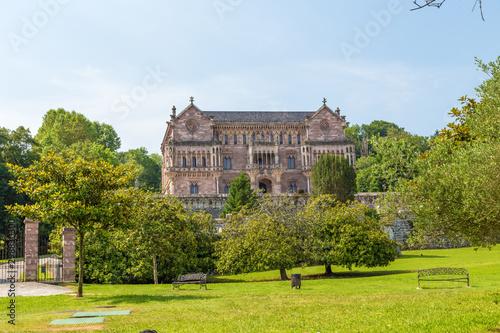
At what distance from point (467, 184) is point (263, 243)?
59.4ft

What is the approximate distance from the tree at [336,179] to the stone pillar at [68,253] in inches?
1288

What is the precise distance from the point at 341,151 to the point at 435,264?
41.0 meters

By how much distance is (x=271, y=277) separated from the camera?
31.8 m

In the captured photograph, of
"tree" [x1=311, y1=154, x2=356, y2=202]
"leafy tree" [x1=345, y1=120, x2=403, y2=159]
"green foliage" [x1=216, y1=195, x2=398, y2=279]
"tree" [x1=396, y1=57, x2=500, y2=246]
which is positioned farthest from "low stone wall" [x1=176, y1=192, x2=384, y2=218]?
"leafy tree" [x1=345, y1=120, x2=403, y2=159]

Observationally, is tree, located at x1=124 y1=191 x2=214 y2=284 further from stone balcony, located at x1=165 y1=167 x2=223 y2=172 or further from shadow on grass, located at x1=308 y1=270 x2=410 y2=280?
stone balcony, located at x1=165 y1=167 x2=223 y2=172

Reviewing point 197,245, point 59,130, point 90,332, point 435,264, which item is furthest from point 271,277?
point 59,130

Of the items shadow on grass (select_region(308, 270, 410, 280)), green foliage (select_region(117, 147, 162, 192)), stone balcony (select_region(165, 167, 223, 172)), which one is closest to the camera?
shadow on grass (select_region(308, 270, 410, 280))

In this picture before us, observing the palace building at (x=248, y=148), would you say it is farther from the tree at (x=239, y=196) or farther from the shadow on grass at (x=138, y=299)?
the shadow on grass at (x=138, y=299)

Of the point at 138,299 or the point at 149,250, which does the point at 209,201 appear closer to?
the point at 149,250

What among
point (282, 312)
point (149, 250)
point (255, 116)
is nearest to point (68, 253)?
point (149, 250)

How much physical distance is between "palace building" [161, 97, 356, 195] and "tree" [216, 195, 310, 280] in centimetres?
3520

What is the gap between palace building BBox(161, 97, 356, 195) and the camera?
69.2m

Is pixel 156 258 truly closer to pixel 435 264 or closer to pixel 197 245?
pixel 197 245

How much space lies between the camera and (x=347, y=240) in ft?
103
